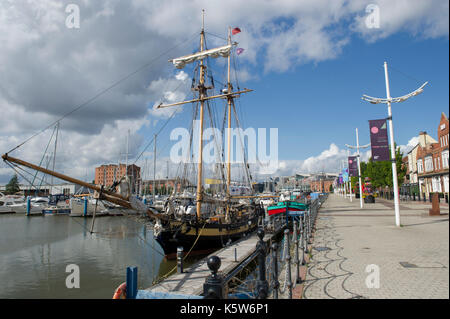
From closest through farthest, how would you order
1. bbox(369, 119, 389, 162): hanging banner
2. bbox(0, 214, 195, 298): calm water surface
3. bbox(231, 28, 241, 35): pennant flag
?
bbox(0, 214, 195, 298): calm water surface, bbox(369, 119, 389, 162): hanging banner, bbox(231, 28, 241, 35): pennant flag

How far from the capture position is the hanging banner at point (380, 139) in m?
17.2

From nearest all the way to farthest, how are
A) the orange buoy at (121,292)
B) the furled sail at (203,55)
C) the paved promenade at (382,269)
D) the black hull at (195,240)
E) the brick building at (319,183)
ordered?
the orange buoy at (121,292)
the paved promenade at (382,269)
the black hull at (195,240)
the furled sail at (203,55)
the brick building at (319,183)

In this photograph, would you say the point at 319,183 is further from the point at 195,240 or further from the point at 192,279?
the point at 192,279

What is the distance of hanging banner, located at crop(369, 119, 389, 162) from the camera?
17.2 m

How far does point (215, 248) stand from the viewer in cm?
1833

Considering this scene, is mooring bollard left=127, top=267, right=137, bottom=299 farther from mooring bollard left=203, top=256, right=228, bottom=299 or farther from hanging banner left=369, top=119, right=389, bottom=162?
hanging banner left=369, top=119, right=389, bottom=162

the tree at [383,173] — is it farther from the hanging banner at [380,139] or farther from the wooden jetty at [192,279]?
the wooden jetty at [192,279]

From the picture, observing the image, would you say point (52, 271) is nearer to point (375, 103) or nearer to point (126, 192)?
point (126, 192)

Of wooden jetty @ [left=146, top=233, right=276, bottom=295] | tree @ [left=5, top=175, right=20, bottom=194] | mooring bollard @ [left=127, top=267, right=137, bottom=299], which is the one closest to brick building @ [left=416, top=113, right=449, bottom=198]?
wooden jetty @ [left=146, top=233, right=276, bottom=295]

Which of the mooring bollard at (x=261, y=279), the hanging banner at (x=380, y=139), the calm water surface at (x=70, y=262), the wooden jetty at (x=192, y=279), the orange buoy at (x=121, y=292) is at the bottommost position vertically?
the calm water surface at (x=70, y=262)

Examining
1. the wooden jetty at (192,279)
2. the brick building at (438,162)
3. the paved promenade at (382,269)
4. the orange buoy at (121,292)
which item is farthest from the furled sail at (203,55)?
the orange buoy at (121,292)
